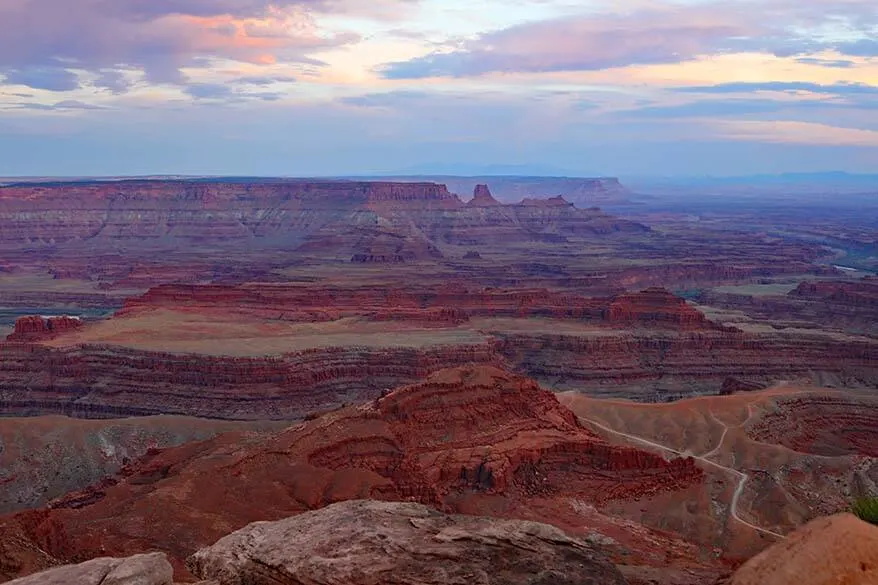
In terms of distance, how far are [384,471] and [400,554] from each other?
21.1 metres

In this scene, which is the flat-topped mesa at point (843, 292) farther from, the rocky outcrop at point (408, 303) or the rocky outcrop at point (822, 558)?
the rocky outcrop at point (822, 558)

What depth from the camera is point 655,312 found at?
9425 cm

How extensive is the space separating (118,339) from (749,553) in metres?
59.6

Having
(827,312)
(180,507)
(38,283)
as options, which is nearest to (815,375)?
(827,312)

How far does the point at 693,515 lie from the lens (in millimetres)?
42438

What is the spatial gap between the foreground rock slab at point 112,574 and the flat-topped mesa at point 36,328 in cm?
6989

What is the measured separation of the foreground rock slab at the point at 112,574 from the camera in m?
15.7

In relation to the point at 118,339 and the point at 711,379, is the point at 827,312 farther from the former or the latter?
the point at 118,339

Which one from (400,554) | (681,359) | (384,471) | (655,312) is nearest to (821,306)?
(655,312)

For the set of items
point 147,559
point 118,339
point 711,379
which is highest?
point 147,559

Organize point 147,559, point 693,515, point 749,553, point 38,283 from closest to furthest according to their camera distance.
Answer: point 147,559
point 749,553
point 693,515
point 38,283

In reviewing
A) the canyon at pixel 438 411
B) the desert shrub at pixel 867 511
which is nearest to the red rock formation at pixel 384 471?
the canyon at pixel 438 411

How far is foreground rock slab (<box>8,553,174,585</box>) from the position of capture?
15672mm

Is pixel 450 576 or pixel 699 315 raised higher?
pixel 450 576
